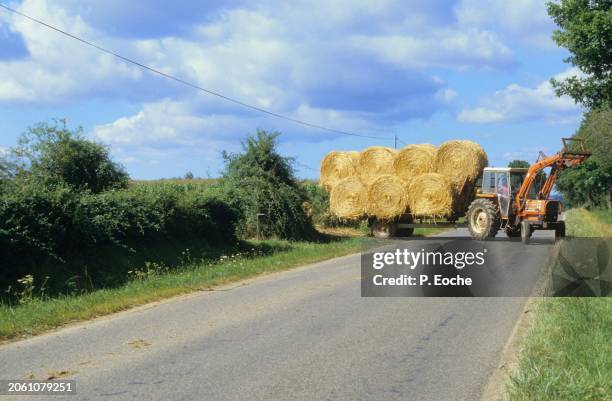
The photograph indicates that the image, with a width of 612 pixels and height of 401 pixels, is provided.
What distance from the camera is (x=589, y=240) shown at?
22.7m

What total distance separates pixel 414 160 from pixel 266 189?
571 cm

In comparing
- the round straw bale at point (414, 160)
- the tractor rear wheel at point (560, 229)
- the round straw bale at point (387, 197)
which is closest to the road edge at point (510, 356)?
the tractor rear wheel at point (560, 229)

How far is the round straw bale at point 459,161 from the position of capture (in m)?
24.0

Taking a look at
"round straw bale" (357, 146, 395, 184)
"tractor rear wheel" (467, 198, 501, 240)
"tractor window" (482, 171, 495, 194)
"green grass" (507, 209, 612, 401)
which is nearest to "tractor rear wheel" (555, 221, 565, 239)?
"tractor rear wheel" (467, 198, 501, 240)

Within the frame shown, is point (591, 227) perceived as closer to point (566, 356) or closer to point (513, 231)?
point (513, 231)

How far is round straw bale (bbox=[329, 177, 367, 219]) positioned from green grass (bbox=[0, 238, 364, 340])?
5.01 meters

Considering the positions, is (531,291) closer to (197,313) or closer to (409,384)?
(197,313)

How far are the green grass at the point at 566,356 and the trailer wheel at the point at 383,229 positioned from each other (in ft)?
54.5

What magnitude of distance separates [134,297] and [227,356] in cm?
539

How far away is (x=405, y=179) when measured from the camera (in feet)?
82.9

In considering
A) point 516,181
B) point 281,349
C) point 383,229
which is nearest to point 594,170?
point 383,229

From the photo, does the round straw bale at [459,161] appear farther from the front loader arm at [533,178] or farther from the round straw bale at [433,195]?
the front loader arm at [533,178]

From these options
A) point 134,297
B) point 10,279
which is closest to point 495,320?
point 134,297

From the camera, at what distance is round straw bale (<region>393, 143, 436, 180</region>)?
966 inches
